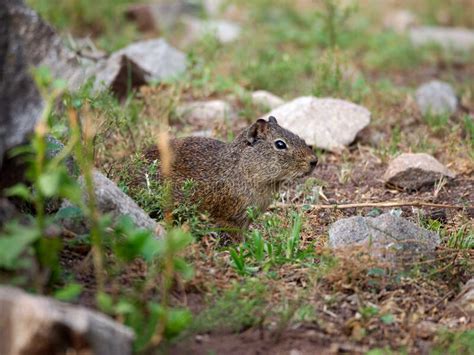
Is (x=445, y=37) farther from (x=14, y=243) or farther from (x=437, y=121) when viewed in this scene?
(x=14, y=243)

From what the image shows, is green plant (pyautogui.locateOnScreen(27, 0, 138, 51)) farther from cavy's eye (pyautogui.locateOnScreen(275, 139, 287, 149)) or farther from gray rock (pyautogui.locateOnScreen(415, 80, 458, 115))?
cavy's eye (pyautogui.locateOnScreen(275, 139, 287, 149))

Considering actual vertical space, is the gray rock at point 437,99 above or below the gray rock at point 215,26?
above

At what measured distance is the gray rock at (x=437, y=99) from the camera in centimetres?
794

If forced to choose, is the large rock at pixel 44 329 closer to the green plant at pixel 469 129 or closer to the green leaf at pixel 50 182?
the green leaf at pixel 50 182

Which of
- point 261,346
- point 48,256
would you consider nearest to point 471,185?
point 261,346

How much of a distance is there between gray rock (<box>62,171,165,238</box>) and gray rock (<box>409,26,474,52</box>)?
284 inches

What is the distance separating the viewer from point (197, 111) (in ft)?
24.7

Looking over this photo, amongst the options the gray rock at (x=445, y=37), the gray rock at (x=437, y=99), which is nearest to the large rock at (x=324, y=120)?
the gray rock at (x=437, y=99)

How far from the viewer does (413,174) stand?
6.13 meters

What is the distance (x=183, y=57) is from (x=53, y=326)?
5986mm

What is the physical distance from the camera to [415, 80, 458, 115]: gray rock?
7938 millimetres

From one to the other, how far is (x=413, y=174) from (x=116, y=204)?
8.82 ft

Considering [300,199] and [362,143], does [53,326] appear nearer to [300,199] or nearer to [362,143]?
[300,199]

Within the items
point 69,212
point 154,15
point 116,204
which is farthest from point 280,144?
point 154,15
